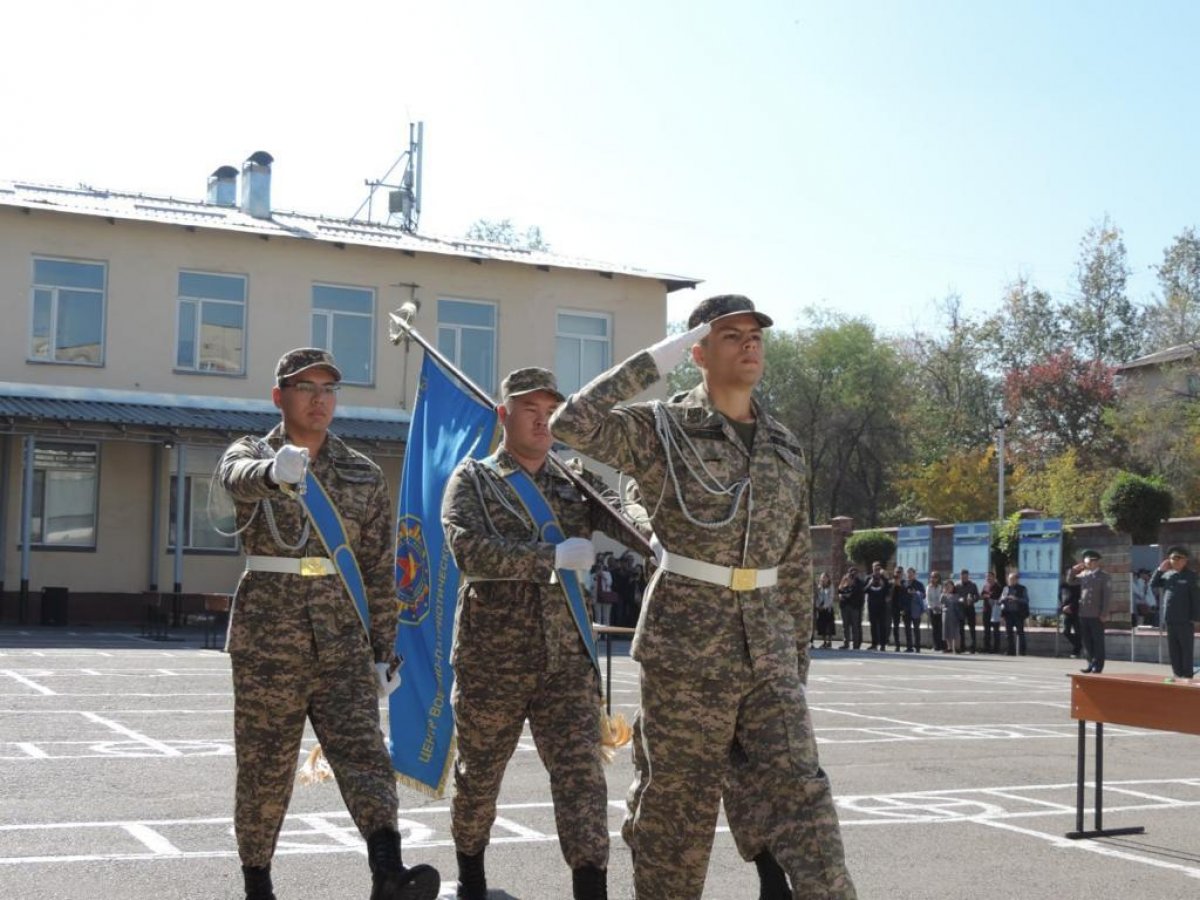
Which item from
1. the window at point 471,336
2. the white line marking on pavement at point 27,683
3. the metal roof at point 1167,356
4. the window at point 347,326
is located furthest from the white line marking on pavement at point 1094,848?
the metal roof at point 1167,356

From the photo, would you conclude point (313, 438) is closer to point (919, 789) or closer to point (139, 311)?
point (919, 789)

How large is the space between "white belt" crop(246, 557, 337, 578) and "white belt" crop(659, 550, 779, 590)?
5.35 feet

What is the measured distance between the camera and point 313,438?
6.61 meters

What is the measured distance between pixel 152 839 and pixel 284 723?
2.32 meters

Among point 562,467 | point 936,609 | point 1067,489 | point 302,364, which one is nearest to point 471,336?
point 936,609

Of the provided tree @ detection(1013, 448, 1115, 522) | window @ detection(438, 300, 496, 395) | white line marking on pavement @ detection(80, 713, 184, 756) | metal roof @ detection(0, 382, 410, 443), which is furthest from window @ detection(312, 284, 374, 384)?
tree @ detection(1013, 448, 1115, 522)

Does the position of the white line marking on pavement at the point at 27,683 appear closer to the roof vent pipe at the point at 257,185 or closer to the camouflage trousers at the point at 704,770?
the camouflage trousers at the point at 704,770

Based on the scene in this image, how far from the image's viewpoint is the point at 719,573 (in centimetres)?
A: 535

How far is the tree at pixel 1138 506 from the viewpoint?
33.0 metres

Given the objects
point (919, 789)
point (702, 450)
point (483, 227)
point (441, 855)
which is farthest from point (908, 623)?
point (483, 227)

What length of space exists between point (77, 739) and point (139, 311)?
22.4 metres

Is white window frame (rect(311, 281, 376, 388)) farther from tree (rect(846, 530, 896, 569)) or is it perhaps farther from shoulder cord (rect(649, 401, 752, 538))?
shoulder cord (rect(649, 401, 752, 538))

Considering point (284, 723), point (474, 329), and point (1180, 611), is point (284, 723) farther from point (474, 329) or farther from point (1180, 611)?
point (474, 329)

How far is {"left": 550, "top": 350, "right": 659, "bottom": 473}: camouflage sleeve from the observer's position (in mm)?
5172
